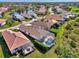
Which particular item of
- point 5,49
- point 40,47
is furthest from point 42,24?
point 5,49

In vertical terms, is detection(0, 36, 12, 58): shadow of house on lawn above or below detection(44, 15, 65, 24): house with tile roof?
below

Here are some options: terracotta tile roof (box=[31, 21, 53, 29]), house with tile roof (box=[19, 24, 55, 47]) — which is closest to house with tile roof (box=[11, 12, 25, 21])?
house with tile roof (box=[19, 24, 55, 47])

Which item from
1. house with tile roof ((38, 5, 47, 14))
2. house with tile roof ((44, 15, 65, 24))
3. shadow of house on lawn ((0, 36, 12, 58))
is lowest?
shadow of house on lawn ((0, 36, 12, 58))

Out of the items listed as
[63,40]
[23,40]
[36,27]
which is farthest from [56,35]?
[23,40]

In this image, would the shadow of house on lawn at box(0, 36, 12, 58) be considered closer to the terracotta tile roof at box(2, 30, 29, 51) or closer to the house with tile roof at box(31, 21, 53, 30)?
the terracotta tile roof at box(2, 30, 29, 51)

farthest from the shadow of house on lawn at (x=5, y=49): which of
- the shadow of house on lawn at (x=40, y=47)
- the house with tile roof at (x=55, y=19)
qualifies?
the house with tile roof at (x=55, y=19)
